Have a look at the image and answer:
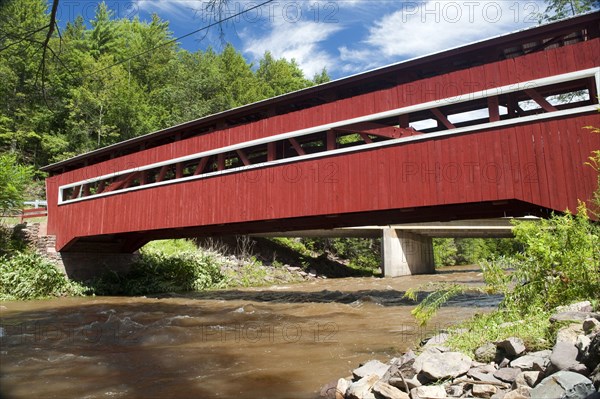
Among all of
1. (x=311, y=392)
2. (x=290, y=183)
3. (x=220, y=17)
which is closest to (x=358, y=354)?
(x=311, y=392)

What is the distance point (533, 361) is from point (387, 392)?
112 centimetres

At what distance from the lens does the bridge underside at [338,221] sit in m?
9.09

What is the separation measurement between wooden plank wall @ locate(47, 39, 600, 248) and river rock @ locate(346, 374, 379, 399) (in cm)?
542

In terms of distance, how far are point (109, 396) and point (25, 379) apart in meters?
1.14

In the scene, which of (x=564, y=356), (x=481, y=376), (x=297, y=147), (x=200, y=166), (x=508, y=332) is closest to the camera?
(x=564, y=356)

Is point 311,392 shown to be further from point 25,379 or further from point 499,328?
point 25,379

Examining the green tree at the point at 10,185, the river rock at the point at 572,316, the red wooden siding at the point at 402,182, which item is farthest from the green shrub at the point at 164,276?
the river rock at the point at 572,316

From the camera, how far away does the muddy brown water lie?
163 inches

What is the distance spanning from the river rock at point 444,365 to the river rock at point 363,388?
41 centimetres

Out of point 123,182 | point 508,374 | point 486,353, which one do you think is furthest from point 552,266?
point 123,182

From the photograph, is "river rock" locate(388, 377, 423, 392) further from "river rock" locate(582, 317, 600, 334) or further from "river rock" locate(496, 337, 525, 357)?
"river rock" locate(582, 317, 600, 334)

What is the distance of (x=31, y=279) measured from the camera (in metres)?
13.8

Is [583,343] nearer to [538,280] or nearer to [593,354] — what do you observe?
[593,354]

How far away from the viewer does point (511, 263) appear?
5258 mm
